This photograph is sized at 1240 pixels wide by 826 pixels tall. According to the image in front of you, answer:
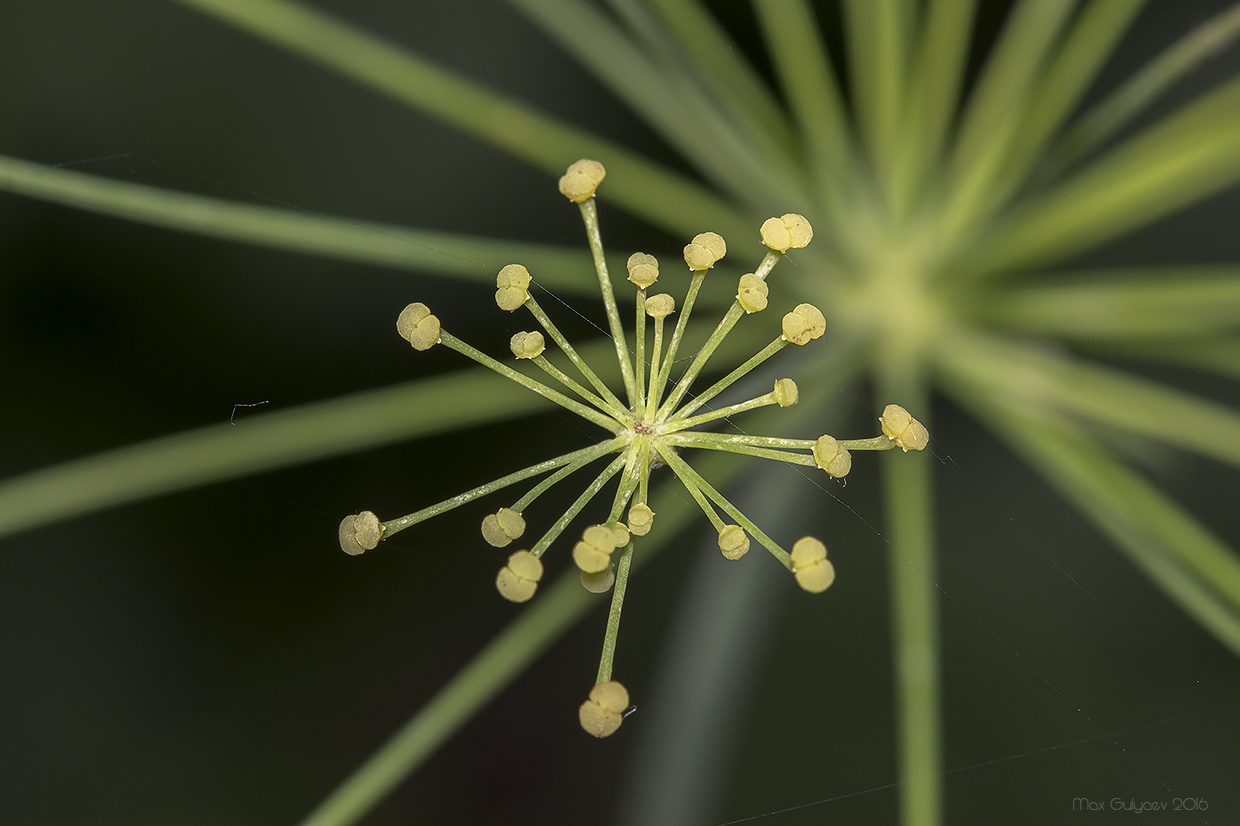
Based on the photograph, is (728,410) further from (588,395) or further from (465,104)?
(465,104)

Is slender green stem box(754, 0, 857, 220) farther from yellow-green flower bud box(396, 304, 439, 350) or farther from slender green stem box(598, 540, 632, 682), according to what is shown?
slender green stem box(598, 540, 632, 682)

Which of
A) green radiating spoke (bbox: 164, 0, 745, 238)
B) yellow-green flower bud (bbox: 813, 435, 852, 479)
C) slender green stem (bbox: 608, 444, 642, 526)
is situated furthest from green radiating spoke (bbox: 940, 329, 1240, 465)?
slender green stem (bbox: 608, 444, 642, 526)

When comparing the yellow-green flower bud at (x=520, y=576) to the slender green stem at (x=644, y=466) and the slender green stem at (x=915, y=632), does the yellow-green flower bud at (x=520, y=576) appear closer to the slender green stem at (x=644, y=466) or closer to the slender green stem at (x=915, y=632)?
the slender green stem at (x=644, y=466)

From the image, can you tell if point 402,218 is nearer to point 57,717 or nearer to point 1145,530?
point 57,717

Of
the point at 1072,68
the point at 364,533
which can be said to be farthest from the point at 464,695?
the point at 1072,68

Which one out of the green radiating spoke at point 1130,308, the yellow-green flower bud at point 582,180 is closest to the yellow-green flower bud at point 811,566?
the yellow-green flower bud at point 582,180

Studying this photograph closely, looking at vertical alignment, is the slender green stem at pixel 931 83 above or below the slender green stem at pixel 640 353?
above
